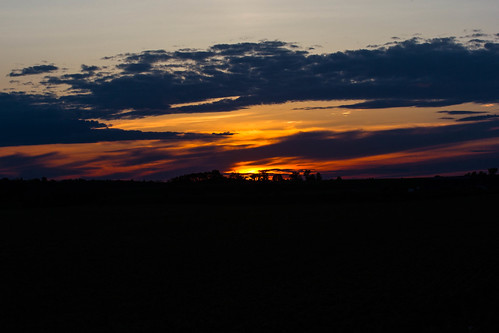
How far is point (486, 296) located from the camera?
10133mm

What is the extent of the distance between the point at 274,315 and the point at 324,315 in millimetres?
826

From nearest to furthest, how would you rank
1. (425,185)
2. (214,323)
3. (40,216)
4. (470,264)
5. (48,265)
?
(214,323)
(470,264)
(48,265)
(40,216)
(425,185)

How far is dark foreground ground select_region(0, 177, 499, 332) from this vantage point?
930 cm

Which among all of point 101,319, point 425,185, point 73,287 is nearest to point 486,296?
point 101,319

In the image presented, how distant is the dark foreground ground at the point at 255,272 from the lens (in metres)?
9.30

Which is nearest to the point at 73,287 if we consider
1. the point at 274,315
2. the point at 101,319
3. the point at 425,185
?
the point at 101,319

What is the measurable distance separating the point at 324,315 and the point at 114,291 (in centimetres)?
461

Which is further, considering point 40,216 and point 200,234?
point 40,216

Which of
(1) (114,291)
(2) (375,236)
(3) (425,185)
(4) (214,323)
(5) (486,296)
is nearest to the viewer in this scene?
(4) (214,323)

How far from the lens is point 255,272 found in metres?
13.2

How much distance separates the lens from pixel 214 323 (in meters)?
9.14

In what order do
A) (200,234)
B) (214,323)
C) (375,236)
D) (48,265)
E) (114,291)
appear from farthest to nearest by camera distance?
(200,234) → (375,236) → (48,265) → (114,291) → (214,323)

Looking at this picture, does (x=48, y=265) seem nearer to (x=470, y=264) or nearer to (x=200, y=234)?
(x=200, y=234)

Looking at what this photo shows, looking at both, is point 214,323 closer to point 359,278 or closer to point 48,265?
point 359,278
